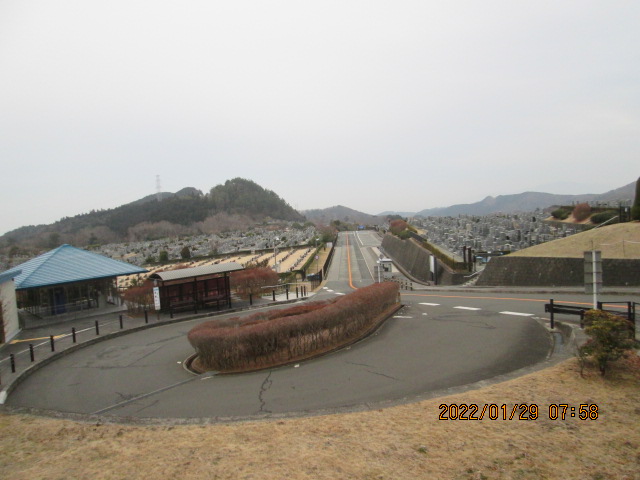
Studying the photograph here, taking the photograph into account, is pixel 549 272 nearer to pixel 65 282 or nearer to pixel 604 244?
pixel 604 244

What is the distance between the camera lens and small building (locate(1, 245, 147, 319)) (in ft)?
55.2

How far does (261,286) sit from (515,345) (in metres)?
15.7

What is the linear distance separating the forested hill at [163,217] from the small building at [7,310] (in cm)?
7545

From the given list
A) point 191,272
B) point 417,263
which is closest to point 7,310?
point 191,272

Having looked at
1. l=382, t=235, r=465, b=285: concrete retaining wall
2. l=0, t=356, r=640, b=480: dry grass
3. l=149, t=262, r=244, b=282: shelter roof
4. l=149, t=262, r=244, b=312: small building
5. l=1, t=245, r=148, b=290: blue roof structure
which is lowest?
l=382, t=235, r=465, b=285: concrete retaining wall

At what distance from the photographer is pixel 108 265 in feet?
63.5

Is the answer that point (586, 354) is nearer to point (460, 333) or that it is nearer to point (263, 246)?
point (460, 333)

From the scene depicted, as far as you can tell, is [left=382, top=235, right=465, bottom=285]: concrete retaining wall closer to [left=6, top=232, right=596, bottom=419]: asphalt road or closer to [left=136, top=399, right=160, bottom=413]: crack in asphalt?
[left=6, top=232, right=596, bottom=419]: asphalt road

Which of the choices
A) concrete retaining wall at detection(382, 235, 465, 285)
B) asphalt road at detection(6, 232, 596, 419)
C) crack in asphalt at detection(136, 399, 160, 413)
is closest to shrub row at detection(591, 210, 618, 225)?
concrete retaining wall at detection(382, 235, 465, 285)

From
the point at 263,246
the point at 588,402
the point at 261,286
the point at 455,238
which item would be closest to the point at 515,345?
the point at 588,402

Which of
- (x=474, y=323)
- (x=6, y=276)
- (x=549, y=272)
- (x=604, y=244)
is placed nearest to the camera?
(x=474, y=323)

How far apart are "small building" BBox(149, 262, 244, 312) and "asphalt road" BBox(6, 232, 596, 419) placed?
13.5ft

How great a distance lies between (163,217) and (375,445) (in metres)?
123

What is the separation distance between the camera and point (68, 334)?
1373 cm
